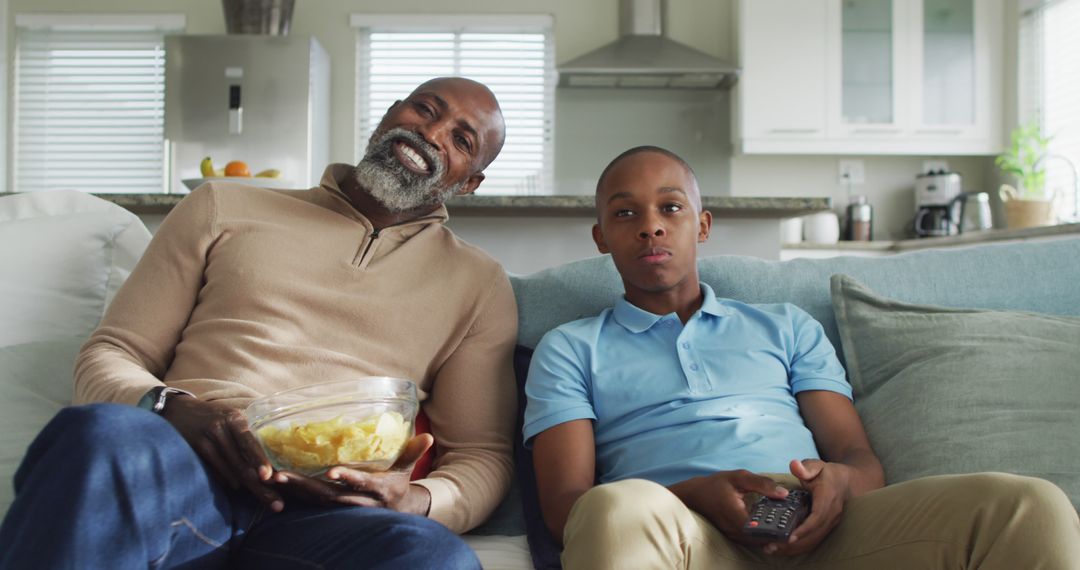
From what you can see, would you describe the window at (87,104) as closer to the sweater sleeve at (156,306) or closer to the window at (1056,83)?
the sweater sleeve at (156,306)

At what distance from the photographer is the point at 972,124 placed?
478cm

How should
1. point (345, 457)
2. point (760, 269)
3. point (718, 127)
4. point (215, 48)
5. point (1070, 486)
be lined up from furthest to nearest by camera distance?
point (718, 127), point (215, 48), point (760, 269), point (1070, 486), point (345, 457)

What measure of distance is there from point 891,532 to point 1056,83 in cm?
422

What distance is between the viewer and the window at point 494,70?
207 inches

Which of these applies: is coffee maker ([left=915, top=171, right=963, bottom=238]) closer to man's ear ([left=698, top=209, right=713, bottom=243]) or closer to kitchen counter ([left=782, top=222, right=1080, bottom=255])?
kitchen counter ([left=782, top=222, right=1080, bottom=255])

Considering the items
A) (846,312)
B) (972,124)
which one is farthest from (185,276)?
(972,124)

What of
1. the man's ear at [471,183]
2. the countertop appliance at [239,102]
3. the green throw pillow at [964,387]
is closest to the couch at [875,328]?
the green throw pillow at [964,387]

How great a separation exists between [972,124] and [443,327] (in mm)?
4199

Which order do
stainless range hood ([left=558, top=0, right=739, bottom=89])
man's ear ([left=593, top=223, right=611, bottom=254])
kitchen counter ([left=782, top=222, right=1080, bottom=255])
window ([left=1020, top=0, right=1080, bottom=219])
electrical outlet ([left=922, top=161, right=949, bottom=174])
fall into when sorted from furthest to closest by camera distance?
1. electrical outlet ([left=922, top=161, right=949, bottom=174])
2. stainless range hood ([left=558, top=0, right=739, bottom=89])
3. window ([left=1020, top=0, right=1080, bottom=219])
4. kitchen counter ([left=782, top=222, right=1080, bottom=255])
5. man's ear ([left=593, top=223, right=611, bottom=254])

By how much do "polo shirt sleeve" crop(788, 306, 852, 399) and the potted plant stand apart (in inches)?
124

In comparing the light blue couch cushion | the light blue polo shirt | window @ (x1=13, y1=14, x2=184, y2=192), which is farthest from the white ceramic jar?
window @ (x1=13, y1=14, x2=184, y2=192)

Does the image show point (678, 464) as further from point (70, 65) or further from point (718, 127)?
point (70, 65)

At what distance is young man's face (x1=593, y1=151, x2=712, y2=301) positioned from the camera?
4.78 feet

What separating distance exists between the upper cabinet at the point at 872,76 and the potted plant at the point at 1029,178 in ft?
1.11
